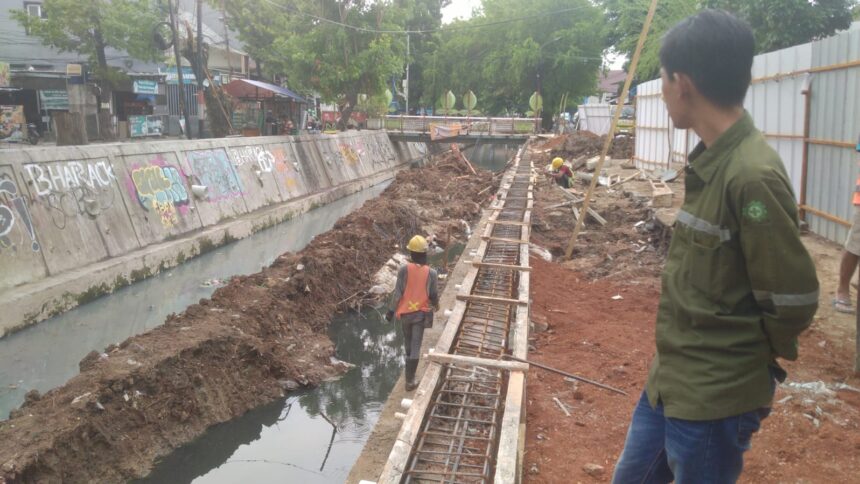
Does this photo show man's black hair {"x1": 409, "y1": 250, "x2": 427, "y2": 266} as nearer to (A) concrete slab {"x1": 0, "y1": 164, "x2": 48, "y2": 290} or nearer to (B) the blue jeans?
(B) the blue jeans

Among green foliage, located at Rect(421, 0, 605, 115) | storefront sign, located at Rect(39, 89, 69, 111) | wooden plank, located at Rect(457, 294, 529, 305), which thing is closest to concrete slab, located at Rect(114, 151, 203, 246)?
wooden plank, located at Rect(457, 294, 529, 305)

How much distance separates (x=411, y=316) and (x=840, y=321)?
12.8 feet

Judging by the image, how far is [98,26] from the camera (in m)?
28.2

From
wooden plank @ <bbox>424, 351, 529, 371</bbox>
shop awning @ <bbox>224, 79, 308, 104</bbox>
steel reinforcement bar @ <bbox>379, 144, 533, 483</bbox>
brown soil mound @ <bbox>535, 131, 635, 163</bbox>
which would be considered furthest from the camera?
shop awning @ <bbox>224, 79, 308, 104</bbox>

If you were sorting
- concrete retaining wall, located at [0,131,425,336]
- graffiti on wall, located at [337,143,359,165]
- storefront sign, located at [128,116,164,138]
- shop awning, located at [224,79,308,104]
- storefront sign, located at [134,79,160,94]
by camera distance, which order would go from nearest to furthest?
concrete retaining wall, located at [0,131,425,336]
shop awning, located at [224,79,308,104]
graffiti on wall, located at [337,143,359,165]
storefront sign, located at [128,116,164,138]
storefront sign, located at [134,79,160,94]

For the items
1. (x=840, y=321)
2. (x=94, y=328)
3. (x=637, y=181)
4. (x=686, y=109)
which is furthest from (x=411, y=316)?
(x=637, y=181)

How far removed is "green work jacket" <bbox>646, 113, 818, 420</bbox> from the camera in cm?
172

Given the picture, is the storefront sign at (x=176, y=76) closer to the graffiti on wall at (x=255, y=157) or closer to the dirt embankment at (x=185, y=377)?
the graffiti on wall at (x=255, y=157)

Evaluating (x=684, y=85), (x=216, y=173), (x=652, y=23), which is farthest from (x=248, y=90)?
(x=684, y=85)

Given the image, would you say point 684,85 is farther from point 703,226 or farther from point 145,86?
point 145,86

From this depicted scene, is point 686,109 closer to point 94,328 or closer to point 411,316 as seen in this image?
point 411,316

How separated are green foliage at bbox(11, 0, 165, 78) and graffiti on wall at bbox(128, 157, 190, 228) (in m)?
17.4

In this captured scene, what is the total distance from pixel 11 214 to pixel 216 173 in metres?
6.96

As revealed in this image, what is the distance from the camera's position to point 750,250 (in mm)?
1737
